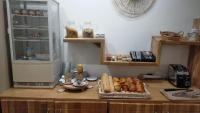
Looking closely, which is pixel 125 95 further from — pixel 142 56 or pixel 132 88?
pixel 142 56

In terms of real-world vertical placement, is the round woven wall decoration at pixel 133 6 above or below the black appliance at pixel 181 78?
above

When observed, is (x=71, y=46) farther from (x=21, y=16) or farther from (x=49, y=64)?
(x=21, y=16)

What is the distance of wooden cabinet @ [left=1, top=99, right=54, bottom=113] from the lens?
153 centimetres

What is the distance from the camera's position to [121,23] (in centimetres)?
198

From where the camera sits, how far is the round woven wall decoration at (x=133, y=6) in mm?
1930

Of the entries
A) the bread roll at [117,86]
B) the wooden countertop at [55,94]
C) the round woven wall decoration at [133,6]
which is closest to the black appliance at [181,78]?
the wooden countertop at [55,94]

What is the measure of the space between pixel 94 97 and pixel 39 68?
0.58 m

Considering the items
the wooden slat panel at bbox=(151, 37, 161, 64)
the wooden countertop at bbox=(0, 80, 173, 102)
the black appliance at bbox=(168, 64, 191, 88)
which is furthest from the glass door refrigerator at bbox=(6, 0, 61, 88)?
the black appliance at bbox=(168, 64, 191, 88)

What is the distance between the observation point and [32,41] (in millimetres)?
1748

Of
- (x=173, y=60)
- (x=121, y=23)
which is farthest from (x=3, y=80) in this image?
(x=173, y=60)

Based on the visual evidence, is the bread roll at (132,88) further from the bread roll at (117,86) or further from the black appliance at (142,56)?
the black appliance at (142,56)

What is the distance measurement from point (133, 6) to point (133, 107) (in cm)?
105

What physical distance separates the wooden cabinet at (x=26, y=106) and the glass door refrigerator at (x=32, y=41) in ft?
0.74

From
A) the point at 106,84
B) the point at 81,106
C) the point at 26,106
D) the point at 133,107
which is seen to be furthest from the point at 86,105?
the point at 26,106
